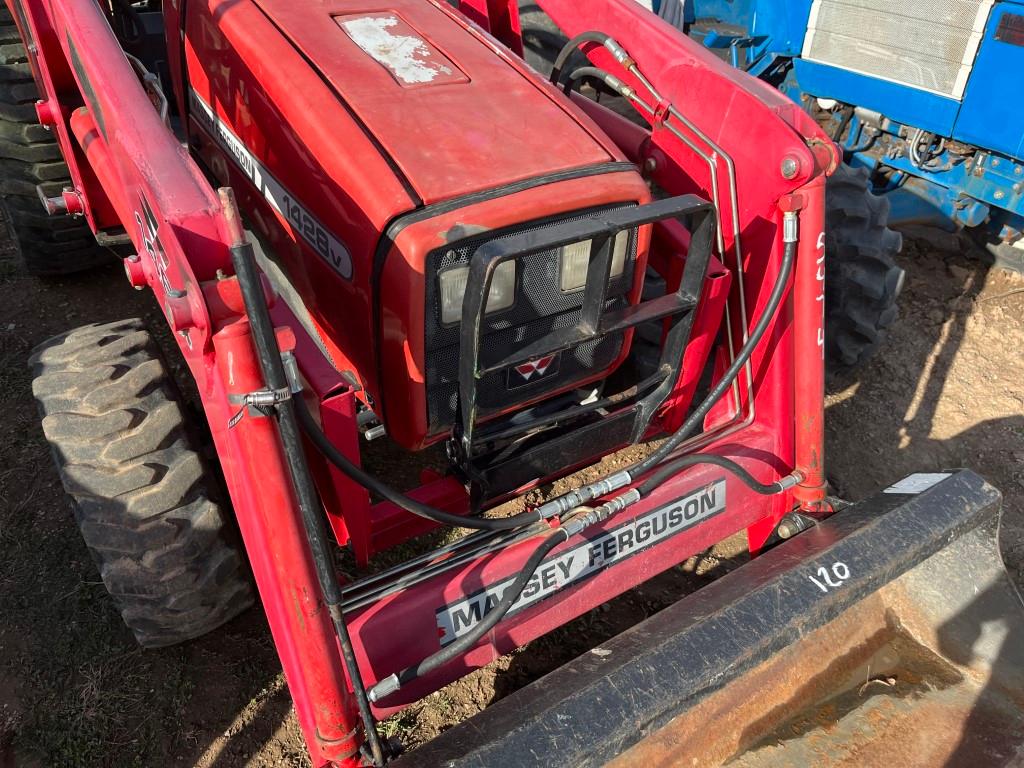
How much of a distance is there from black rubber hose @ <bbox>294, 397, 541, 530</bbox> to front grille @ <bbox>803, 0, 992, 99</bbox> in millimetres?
3162

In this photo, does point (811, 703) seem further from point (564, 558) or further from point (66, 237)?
point (66, 237)

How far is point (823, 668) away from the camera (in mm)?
2043

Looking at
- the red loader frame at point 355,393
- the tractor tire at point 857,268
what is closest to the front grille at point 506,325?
the red loader frame at point 355,393

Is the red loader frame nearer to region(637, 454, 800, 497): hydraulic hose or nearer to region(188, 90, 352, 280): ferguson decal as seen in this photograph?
region(637, 454, 800, 497): hydraulic hose

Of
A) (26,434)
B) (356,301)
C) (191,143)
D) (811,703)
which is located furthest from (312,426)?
(26,434)

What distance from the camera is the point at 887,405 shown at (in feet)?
12.2

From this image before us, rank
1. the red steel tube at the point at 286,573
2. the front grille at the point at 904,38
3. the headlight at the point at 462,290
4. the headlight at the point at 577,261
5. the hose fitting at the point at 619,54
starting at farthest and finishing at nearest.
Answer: the front grille at the point at 904,38, the hose fitting at the point at 619,54, the headlight at the point at 577,261, the headlight at the point at 462,290, the red steel tube at the point at 286,573

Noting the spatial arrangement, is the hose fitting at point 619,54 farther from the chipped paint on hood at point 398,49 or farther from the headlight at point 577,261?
the headlight at point 577,261

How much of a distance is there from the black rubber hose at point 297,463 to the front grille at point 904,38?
3586 mm

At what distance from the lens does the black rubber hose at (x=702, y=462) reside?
2.14 meters

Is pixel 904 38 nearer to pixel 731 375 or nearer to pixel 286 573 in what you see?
Result: pixel 731 375

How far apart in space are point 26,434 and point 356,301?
7.03 ft

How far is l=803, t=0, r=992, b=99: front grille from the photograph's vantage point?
3672mm

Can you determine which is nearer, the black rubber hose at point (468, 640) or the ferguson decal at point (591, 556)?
the black rubber hose at point (468, 640)
